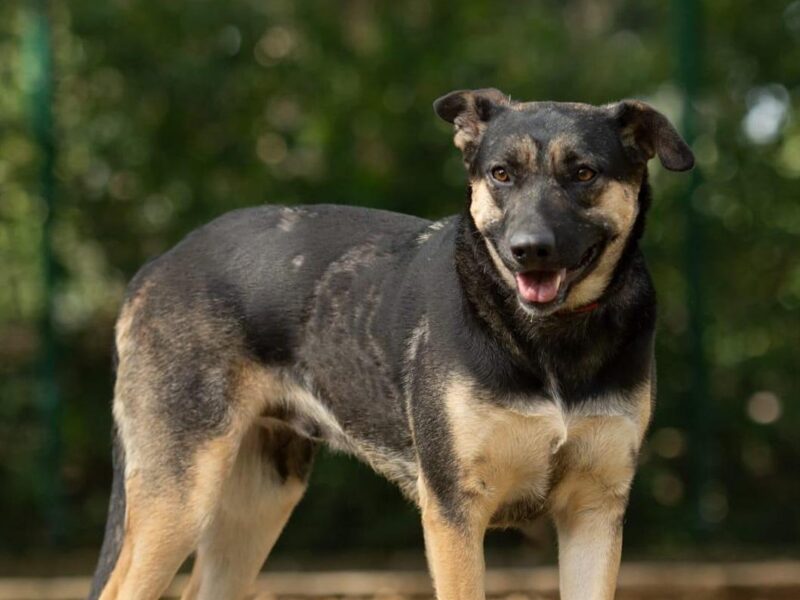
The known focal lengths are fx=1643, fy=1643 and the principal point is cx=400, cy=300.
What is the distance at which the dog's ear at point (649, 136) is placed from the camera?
5.17 m

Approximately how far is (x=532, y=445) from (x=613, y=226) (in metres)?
0.72

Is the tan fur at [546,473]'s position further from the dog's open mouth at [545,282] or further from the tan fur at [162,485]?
the tan fur at [162,485]

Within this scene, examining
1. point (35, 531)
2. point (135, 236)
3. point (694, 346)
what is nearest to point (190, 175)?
point (135, 236)

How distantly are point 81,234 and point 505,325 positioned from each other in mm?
Answer: 4328

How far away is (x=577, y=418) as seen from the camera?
16.8 ft

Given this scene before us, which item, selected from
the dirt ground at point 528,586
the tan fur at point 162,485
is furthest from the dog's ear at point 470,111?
the dirt ground at point 528,586

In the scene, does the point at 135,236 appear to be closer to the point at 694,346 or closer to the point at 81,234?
the point at 81,234

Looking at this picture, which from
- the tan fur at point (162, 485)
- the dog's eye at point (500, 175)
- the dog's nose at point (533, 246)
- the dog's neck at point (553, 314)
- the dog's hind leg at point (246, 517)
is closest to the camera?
the dog's nose at point (533, 246)

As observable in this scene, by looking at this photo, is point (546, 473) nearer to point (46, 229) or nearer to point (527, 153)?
point (527, 153)

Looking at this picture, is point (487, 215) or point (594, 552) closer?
point (487, 215)

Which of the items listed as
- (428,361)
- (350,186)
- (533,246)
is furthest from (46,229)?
(533,246)

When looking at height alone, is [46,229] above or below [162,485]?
below

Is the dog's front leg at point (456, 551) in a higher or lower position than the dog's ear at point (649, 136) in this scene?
lower

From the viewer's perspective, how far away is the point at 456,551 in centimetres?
511
